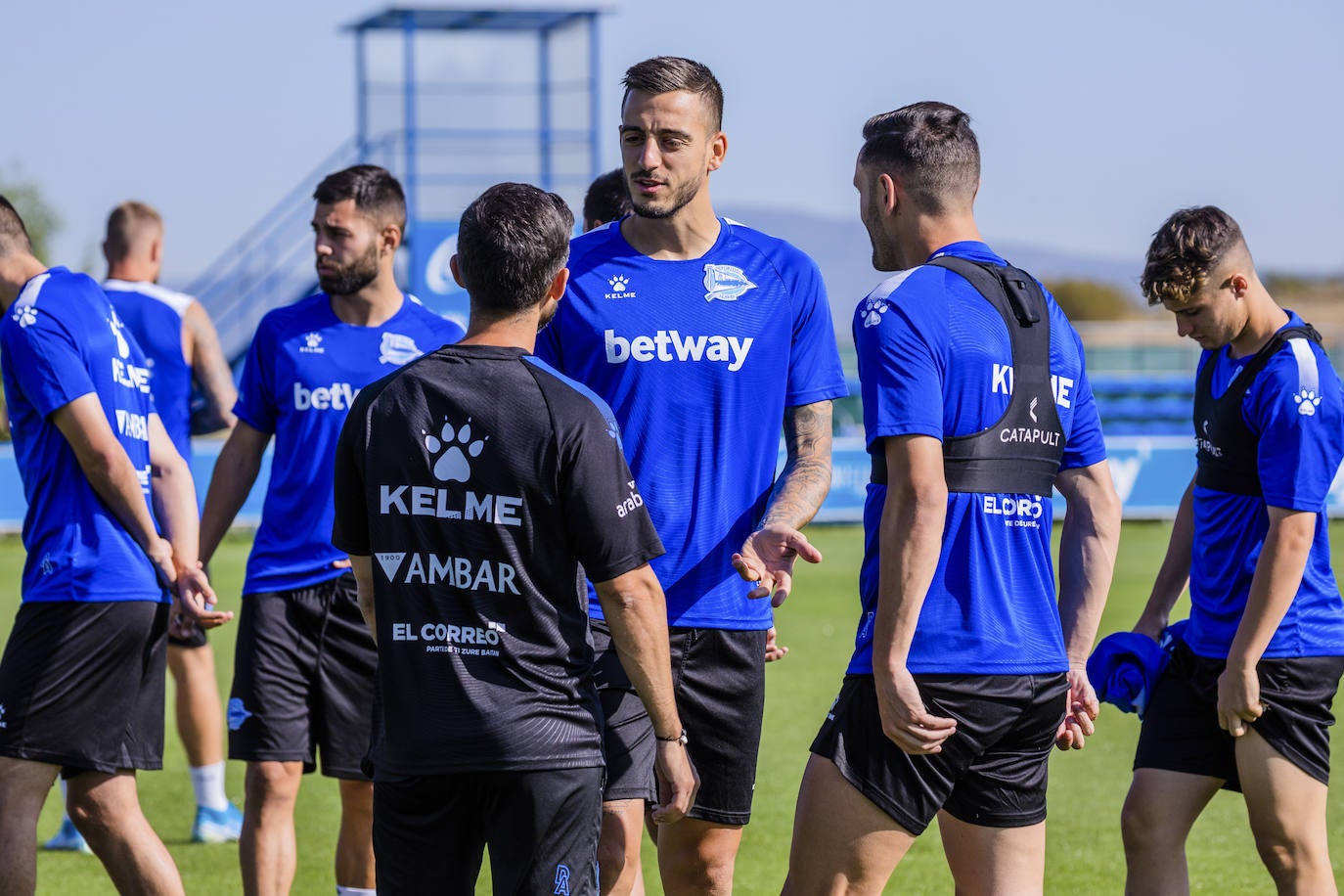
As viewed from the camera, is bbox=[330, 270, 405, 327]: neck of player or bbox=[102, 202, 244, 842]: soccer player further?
bbox=[102, 202, 244, 842]: soccer player

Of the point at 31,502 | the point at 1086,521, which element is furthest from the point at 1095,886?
the point at 31,502

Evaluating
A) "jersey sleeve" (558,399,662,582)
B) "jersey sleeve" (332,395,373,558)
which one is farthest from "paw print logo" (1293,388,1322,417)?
"jersey sleeve" (332,395,373,558)

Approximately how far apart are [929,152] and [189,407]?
14.5 feet

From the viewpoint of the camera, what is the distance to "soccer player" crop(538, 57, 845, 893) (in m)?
4.11

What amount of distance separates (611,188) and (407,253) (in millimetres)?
19107

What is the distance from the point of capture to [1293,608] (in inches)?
174

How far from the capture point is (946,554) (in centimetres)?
353

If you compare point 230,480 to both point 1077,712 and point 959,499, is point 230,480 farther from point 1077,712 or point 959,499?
point 1077,712

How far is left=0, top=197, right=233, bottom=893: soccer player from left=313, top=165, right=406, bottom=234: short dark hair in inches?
39.4

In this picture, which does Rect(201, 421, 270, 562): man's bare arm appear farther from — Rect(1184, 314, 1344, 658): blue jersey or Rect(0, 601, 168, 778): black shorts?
Rect(1184, 314, 1344, 658): blue jersey

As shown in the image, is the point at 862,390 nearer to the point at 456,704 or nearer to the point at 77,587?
the point at 456,704

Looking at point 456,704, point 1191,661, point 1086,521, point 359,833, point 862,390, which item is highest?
point 862,390

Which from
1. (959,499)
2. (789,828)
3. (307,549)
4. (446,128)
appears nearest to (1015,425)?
(959,499)

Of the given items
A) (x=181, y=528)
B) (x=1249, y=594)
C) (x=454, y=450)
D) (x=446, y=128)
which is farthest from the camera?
(x=446, y=128)
